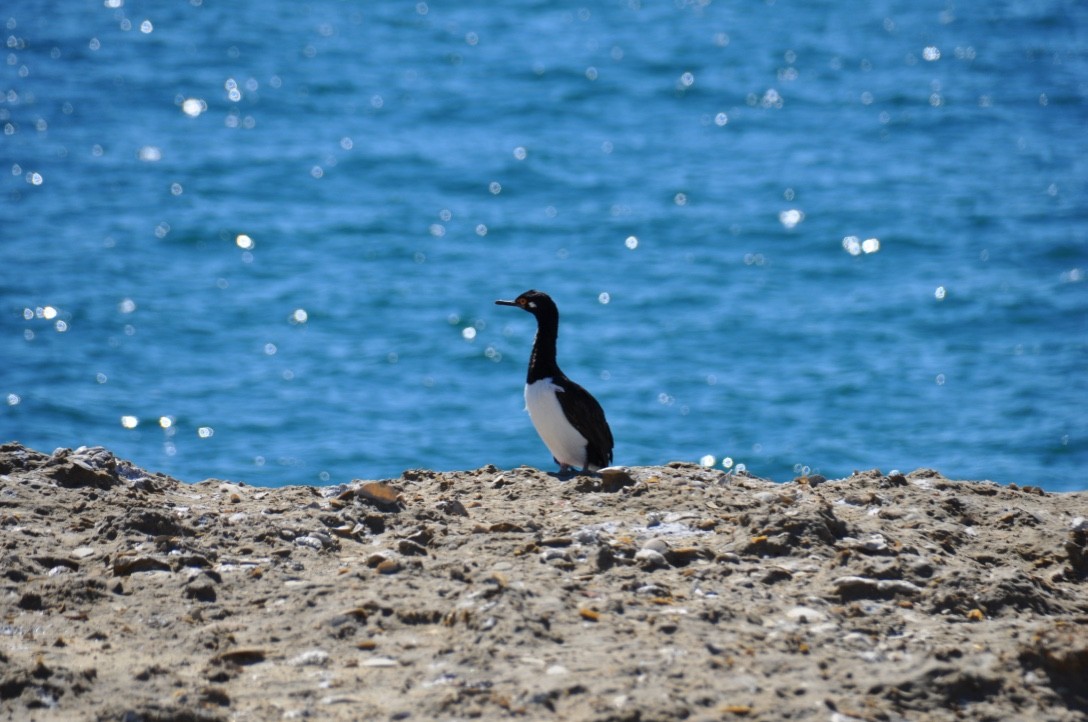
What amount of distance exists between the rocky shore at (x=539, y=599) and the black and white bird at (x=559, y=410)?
1.28 metres

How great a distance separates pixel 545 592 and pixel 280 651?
4.28 feet

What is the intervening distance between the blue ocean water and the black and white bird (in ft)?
39.6

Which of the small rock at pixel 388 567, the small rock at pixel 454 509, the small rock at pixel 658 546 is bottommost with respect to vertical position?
the small rock at pixel 388 567

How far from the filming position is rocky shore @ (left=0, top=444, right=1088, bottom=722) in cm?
618

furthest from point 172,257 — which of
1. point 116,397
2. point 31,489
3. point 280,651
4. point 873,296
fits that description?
point 280,651

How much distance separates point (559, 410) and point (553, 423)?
108 mm

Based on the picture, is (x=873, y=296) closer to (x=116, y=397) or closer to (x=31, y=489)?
(x=116, y=397)

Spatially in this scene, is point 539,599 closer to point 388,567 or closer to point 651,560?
point 651,560

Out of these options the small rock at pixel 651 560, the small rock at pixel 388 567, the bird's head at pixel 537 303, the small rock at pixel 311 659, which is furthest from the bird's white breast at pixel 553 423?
the small rock at pixel 311 659

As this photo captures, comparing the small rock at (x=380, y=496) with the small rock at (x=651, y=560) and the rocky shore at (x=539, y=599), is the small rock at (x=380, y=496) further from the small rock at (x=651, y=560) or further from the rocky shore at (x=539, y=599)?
the small rock at (x=651, y=560)

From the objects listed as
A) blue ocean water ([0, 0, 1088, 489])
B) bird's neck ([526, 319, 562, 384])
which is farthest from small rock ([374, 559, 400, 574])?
blue ocean water ([0, 0, 1088, 489])

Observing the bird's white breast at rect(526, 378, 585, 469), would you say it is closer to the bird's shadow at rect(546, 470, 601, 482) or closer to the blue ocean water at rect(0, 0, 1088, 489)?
the bird's shadow at rect(546, 470, 601, 482)

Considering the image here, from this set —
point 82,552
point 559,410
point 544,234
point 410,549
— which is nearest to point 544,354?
point 559,410

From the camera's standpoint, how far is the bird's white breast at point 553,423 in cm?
1072
